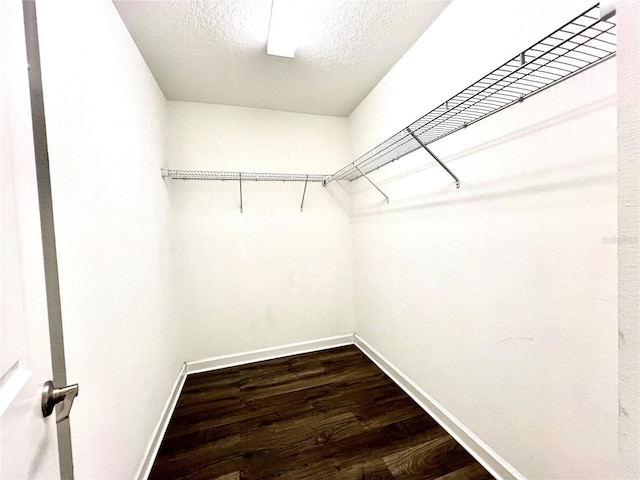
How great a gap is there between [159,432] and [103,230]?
4.20 ft

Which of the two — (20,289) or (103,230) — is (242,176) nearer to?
(103,230)


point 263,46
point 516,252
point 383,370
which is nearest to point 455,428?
point 383,370

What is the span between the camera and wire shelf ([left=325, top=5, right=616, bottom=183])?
2.46ft

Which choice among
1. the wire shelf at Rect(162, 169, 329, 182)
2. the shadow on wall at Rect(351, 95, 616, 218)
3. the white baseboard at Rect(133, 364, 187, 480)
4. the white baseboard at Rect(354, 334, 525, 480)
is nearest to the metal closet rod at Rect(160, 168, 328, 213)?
the wire shelf at Rect(162, 169, 329, 182)

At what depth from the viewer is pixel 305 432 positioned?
1.52m

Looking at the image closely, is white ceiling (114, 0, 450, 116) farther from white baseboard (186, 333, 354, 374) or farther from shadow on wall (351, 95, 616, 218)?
white baseboard (186, 333, 354, 374)

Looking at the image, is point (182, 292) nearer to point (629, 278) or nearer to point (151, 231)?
point (151, 231)

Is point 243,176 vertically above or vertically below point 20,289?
above

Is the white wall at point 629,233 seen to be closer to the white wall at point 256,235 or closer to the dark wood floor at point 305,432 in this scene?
the dark wood floor at point 305,432

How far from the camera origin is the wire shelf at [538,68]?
0.75 metres

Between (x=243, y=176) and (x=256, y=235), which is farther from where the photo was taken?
(x=256, y=235)

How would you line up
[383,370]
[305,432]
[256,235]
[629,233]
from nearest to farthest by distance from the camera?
[629,233] < [305,432] < [383,370] < [256,235]

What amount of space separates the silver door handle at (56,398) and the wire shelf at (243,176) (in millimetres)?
1757

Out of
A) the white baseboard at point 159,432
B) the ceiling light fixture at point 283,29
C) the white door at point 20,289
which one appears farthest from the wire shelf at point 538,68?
the white baseboard at point 159,432
